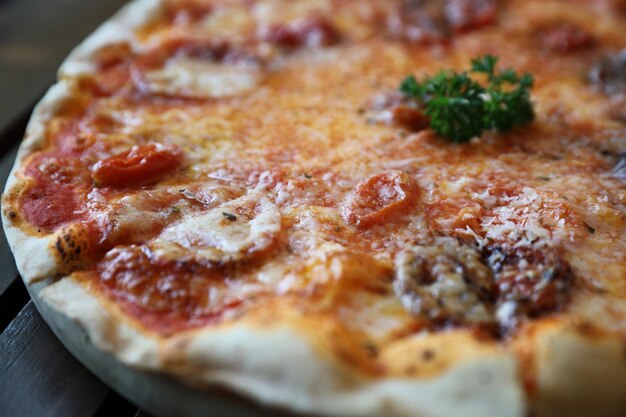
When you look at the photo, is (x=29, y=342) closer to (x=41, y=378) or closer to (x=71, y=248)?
(x=41, y=378)

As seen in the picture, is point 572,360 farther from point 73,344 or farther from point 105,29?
point 105,29

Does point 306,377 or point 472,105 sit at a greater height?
point 472,105

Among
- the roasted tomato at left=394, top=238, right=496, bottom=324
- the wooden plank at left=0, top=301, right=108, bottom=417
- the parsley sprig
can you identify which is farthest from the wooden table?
the parsley sprig

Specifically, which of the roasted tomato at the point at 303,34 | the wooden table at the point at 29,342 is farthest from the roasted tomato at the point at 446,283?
the roasted tomato at the point at 303,34

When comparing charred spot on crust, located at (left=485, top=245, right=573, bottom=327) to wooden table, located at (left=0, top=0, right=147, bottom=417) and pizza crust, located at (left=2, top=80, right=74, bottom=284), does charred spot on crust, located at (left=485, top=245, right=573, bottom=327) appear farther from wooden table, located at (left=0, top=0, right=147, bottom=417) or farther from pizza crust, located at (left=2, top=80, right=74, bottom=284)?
pizza crust, located at (left=2, top=80, right=74, bottom=284)

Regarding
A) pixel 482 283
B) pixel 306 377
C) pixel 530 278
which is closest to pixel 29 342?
pixel 306 377

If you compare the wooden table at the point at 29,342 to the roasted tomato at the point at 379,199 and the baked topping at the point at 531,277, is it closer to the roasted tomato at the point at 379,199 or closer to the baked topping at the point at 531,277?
the roasted tomato at the point at 379,199
